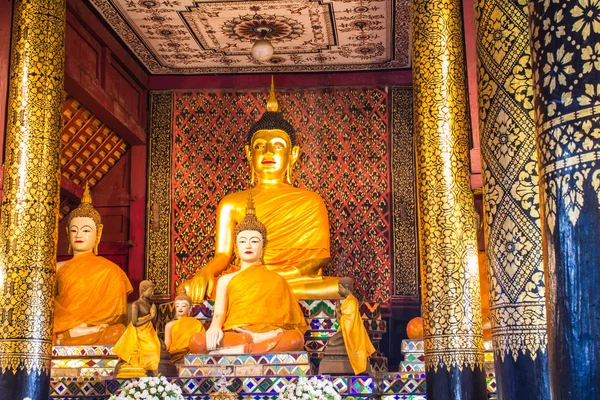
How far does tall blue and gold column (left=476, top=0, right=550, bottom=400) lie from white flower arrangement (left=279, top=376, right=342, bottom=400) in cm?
204

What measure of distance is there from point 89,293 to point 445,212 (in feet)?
14.7

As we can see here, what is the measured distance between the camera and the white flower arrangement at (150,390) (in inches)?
231

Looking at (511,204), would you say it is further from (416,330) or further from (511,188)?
(416,330)

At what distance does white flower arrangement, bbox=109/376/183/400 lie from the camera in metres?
5.86

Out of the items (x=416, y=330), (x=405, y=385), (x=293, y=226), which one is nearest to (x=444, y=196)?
(x=405, y=385)

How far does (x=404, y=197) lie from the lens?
1020cm

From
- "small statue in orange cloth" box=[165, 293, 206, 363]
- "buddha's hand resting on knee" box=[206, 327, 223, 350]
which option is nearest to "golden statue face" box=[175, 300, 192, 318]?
"small statue in orange cloth" box=[165, 293, 206, 363]

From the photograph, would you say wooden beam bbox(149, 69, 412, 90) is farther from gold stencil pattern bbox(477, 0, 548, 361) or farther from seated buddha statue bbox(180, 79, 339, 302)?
gold stencil pattern bbox(477, 0, 548, 361)

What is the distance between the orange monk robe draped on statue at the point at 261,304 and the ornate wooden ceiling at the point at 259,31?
9.54 feet

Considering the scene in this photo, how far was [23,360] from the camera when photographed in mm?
5820

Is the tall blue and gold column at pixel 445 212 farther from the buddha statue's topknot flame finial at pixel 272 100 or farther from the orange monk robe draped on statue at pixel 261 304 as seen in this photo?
the buddha statue's topknot flame finial at pixel 272 100

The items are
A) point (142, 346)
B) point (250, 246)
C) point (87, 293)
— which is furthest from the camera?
point (87, 293)

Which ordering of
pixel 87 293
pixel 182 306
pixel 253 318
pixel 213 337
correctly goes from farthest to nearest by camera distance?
pixel 87 293 → pixel 182 306 → pixel 253 318 → pixel 213 337

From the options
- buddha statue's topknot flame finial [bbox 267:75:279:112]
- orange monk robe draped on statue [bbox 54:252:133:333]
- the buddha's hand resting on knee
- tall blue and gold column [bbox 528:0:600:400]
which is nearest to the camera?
tall blue and gold column [bbox 528:0:600:400]
